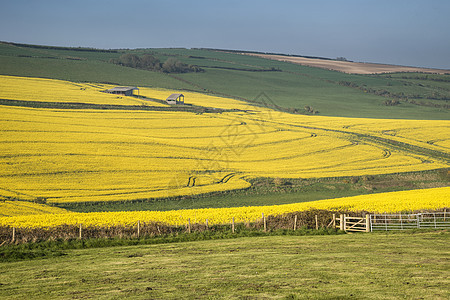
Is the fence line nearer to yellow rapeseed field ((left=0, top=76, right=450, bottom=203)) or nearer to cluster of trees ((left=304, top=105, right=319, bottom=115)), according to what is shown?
yellow rapeseed field ((left=0, top=76, right=450, bottom=203))

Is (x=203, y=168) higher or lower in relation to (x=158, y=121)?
lower

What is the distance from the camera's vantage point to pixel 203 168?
53.8 m

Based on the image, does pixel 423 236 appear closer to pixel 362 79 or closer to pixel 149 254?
pixel 149 254

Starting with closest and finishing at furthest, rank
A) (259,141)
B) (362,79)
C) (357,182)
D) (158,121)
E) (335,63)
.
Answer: (357,182), (259,141), (158,121), (362,79), (335,63)

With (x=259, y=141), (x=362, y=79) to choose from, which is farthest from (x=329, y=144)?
(x=362, y=79)

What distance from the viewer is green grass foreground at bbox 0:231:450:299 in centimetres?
1441

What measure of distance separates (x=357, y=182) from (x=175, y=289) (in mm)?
42133

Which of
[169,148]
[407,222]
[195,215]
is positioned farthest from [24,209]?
[407,222]

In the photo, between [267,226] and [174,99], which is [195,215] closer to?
[267,226]

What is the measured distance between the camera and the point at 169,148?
194 feet

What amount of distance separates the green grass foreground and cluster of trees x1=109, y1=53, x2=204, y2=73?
119723mm

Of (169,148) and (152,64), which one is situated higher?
(152,64)

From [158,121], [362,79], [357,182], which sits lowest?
[357,182]

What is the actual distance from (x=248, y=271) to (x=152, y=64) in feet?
430
